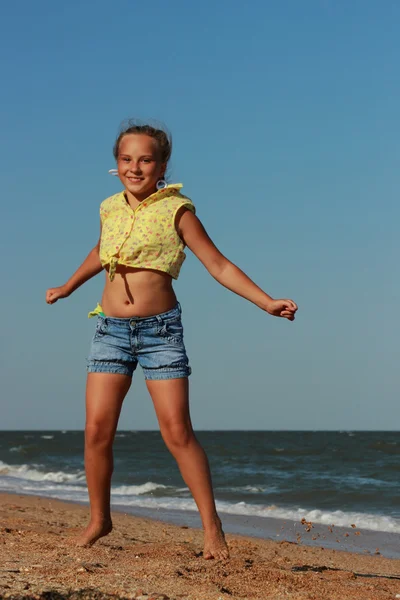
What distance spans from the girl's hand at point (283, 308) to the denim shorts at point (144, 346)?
516 mm

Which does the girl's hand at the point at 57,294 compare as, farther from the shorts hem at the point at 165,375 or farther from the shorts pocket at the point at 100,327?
the shorts hem at the point at 165,375

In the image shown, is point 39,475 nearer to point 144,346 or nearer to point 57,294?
point 57,294

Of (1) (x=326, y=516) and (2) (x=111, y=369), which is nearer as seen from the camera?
(2) (x=111, y=369)

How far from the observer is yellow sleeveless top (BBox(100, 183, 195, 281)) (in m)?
3.89

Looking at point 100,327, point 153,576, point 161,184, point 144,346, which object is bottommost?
point 153,576

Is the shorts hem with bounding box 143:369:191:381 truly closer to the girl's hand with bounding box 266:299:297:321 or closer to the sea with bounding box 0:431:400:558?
the girl's hand with bounding box 266:299:297:321

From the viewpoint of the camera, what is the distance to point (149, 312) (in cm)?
387

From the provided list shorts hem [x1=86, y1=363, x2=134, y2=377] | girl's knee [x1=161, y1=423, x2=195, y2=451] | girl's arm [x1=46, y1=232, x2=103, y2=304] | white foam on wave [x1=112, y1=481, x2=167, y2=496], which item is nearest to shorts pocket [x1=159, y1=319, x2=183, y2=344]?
shorts hem [x1=86, y1=363, x2=134, y2=377]

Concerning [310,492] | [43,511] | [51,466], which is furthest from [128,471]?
[43,511]

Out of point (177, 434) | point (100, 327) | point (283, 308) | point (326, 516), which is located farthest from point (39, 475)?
point (283, 308)

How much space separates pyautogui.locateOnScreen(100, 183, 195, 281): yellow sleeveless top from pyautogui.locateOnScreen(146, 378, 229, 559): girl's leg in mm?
542

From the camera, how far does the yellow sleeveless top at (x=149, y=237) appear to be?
3893mm

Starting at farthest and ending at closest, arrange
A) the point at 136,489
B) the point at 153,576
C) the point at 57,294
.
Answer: the point at 136,489 < the point at 57,294 < the point at 153,576

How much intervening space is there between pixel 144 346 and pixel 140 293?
0.25m
